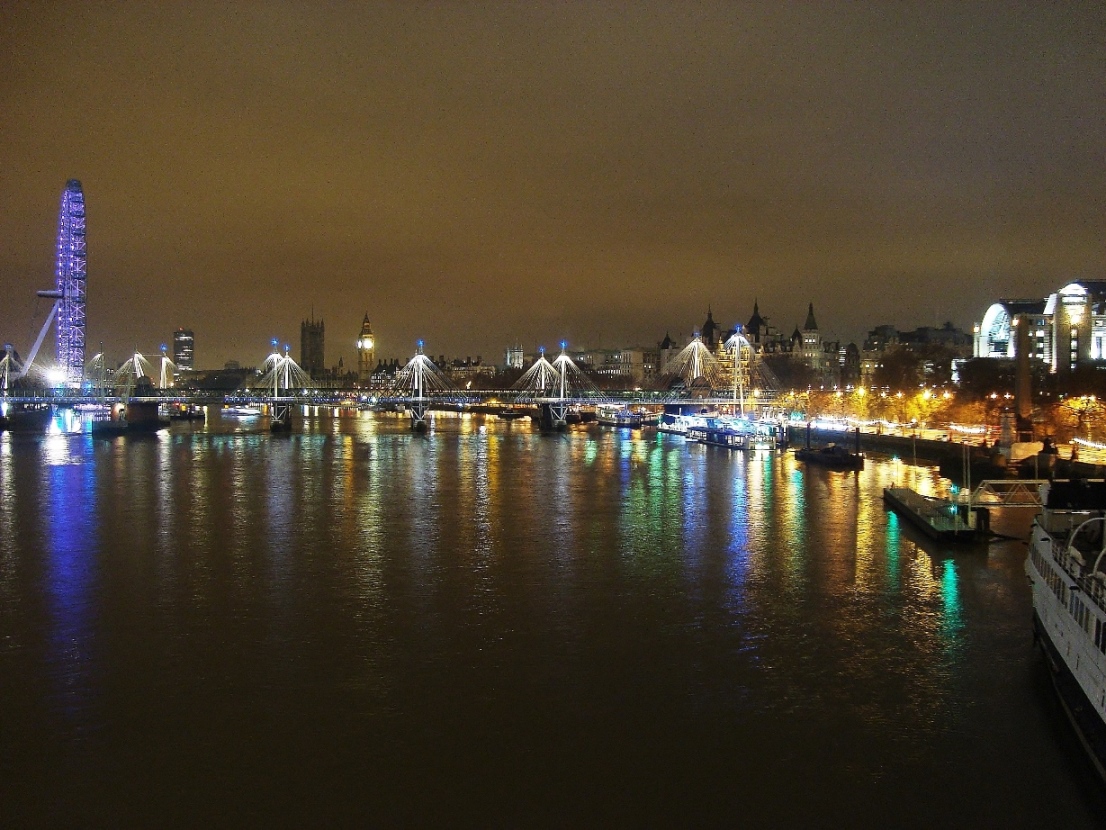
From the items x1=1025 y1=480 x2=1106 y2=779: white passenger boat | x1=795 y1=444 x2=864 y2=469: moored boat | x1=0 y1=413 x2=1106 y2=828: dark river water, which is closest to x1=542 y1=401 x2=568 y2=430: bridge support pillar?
x1=795 y1=444 x2=864 y2=469: moored boat

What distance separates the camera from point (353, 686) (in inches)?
332

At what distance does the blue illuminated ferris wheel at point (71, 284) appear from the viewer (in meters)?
60.6

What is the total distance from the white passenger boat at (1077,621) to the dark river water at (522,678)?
0.23 m

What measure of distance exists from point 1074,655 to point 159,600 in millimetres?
9617

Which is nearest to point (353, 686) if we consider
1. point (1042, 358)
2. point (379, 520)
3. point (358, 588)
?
point (358, 588)

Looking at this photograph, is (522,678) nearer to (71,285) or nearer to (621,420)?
(621,420)

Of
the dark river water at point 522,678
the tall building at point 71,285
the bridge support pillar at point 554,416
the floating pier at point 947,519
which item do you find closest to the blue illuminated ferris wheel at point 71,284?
the tall building at point 71,285

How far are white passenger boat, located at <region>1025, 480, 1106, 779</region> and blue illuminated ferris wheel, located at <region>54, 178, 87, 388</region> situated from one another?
62686mm

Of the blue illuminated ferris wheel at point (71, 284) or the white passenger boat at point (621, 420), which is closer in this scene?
the blue illuminated ferris wheel at point (71, 284)

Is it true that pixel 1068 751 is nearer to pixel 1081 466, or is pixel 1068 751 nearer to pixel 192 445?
pixel 1081 466

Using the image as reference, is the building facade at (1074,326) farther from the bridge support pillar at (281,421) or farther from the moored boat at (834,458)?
the bridge support pillar at (281,421)

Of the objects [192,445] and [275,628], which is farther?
[192,445]

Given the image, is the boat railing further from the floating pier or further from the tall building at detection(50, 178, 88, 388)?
the tall building at detection(50, 178, 88, 388)

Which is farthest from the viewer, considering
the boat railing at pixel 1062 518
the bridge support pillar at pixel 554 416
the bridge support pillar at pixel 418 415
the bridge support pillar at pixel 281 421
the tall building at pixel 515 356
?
the tall building at pixel 515 356
